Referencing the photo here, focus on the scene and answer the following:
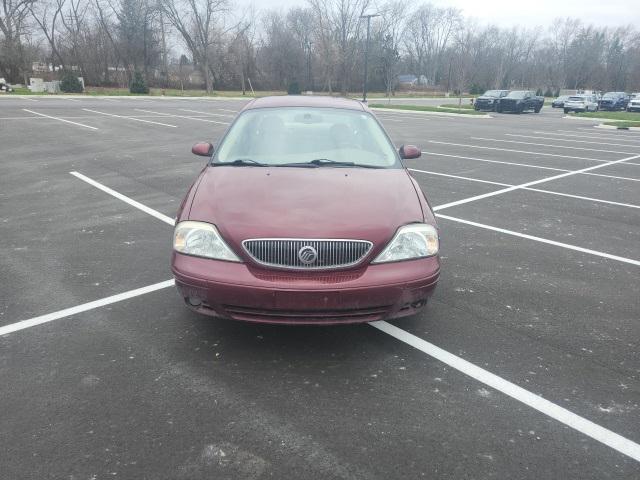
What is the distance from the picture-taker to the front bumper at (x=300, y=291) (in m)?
3.05

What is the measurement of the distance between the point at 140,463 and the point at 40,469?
450mm

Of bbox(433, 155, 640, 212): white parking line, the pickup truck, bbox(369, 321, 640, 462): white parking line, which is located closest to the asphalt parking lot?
bbox(369, 321, 640, 462): white parking line

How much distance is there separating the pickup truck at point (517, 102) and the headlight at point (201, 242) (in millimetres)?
36766

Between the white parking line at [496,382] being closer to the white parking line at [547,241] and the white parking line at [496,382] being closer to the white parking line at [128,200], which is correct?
the white parking line at [128,200]

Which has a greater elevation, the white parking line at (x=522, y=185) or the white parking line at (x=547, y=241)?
the white parking line at (x=522, y=185)

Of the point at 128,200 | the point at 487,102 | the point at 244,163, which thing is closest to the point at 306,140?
the point at 244,163

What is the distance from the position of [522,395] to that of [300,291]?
1450 mm

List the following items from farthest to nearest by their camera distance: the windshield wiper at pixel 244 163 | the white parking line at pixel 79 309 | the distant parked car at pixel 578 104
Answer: the distant parked car at pixel 578 104, the windshield wiper at pixel 244 163, the white parking line at pixel 79 309

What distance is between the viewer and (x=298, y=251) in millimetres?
3113

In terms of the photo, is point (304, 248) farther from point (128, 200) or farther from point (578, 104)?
point (578, 104)

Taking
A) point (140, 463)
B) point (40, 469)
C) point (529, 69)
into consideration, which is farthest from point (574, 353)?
point (529, 69)

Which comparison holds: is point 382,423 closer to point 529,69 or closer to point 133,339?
point 133,339

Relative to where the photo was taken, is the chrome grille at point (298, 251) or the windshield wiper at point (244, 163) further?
the windshield wiper at point (244, 163)

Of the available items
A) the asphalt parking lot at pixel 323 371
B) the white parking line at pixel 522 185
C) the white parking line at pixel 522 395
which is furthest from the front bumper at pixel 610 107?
the white parking line at pixel 522 395
